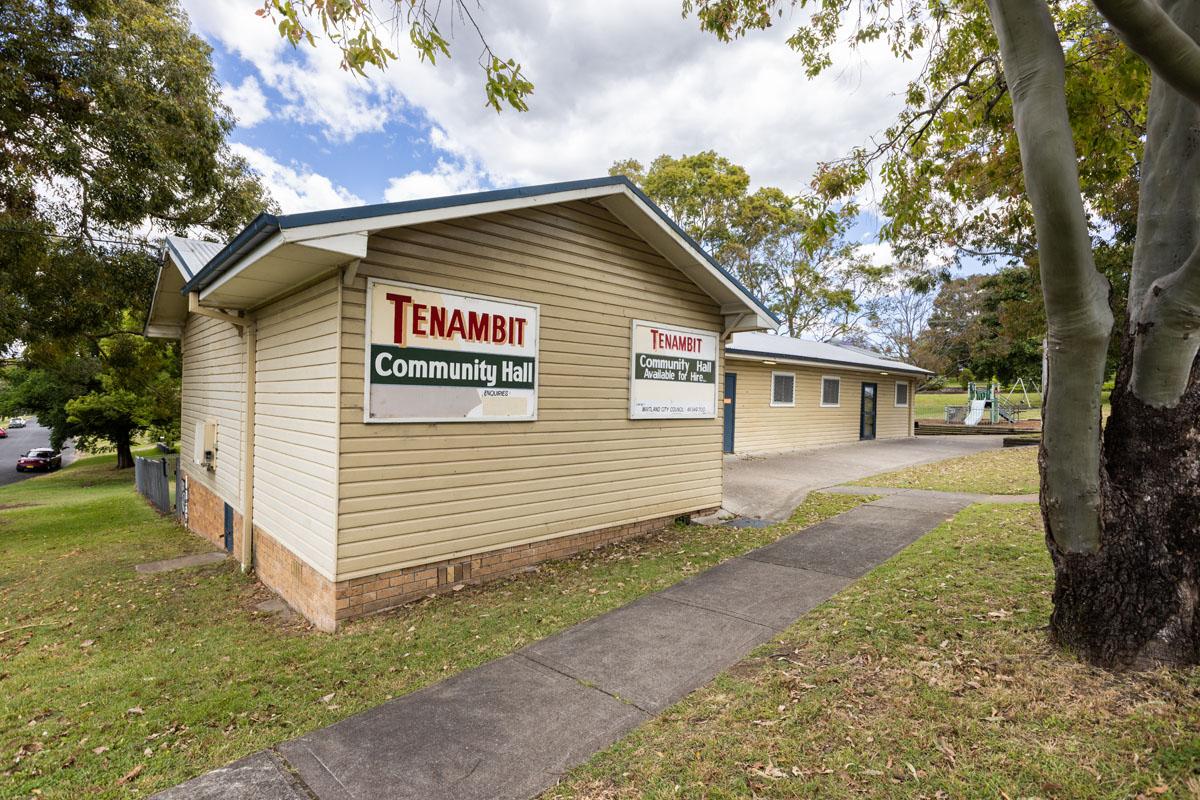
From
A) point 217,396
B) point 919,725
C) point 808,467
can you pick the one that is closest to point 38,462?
point 217,396

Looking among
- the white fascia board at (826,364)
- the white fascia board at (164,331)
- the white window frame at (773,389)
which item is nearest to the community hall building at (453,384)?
the white fascia board at (164,331)

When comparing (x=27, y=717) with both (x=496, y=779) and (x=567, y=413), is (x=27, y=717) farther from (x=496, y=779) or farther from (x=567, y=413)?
(x=567, y=413)

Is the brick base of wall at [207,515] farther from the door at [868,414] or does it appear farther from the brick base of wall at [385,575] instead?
the door at [868,414]

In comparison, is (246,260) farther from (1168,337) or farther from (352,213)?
(1168,337)

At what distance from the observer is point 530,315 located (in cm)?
642

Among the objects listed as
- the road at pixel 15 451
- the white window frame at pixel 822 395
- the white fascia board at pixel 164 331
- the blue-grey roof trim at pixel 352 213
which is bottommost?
the road at pixel 15 451

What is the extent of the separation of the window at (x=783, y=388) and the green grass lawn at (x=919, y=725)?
517 inches

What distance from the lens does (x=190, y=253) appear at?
8.22 meters

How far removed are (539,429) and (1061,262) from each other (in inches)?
192

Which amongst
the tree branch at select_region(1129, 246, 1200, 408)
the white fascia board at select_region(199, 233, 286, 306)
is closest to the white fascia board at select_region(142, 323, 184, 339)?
the white fascia board at select_region(199, 233, 286, 306)

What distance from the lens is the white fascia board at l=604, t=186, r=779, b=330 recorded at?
7117 millimetres

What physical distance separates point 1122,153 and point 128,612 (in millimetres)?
11428

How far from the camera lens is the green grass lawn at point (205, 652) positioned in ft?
10.8

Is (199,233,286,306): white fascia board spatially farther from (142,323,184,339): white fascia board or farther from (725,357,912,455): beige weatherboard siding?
(725,357,912,455): beige weatherboard siding
